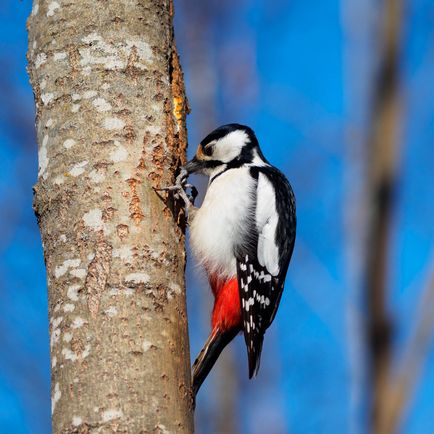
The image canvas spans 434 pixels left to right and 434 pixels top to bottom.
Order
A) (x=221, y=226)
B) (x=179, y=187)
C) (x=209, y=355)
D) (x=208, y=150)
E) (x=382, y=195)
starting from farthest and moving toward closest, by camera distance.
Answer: (x=208, y=150) → (x=221, y=226) → (x=209, y=355) → (x=179, y=187) → (x=382, y=195)

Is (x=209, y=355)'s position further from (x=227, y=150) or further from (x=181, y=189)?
(x=227, y=150)

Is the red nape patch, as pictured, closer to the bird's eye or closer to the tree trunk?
the bird's eye

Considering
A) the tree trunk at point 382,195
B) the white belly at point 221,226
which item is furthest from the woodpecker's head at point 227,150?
the tree trunk at point 382,195

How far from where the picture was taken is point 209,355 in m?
2.99

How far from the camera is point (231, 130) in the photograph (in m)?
3.79

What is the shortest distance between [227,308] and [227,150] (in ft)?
3.10

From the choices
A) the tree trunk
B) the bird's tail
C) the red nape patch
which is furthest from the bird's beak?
the tree trunk

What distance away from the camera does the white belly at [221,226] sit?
10.9 feet

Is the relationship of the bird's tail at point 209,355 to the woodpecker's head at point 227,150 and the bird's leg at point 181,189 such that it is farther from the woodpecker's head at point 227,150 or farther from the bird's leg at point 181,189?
the woodpecker's head at point 227,150

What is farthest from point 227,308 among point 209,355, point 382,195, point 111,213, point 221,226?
point 382,195

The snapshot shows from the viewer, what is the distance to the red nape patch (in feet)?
10.4

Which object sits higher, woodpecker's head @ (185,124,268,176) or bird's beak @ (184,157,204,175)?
woodpecker's head @ (185,124,268,176)

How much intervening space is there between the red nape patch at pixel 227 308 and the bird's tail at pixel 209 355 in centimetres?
3

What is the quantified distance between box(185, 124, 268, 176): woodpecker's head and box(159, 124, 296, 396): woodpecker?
0.08ft
